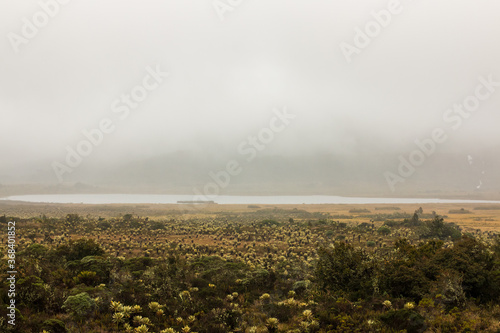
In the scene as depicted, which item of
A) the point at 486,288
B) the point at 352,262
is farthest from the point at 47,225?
the point at 486,288

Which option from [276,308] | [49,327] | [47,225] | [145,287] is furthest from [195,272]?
[47,225]

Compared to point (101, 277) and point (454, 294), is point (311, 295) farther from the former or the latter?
point (101, 277)

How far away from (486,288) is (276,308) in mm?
11218

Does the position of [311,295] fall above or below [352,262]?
below


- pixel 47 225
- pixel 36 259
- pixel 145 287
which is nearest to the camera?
pixel 145 287

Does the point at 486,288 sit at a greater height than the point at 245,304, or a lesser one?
greater

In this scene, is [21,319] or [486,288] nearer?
[21,319]

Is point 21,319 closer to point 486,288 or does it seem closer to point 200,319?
point 200,319

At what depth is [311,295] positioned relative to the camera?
1770 cm

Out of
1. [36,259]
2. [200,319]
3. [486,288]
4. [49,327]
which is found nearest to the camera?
[49,327]

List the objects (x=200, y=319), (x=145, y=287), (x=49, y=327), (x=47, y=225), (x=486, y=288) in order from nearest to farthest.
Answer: (x=49, y=327)
(x=200, y=319)
(x=486, y=288)
(x=145, y=287)
(x=47, y=225)

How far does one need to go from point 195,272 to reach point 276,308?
7600mm

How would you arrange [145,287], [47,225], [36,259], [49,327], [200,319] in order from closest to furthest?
[49,327] < [200,319] < [145,287] < [36,259] < [47,225]

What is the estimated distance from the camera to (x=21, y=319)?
12711mm
